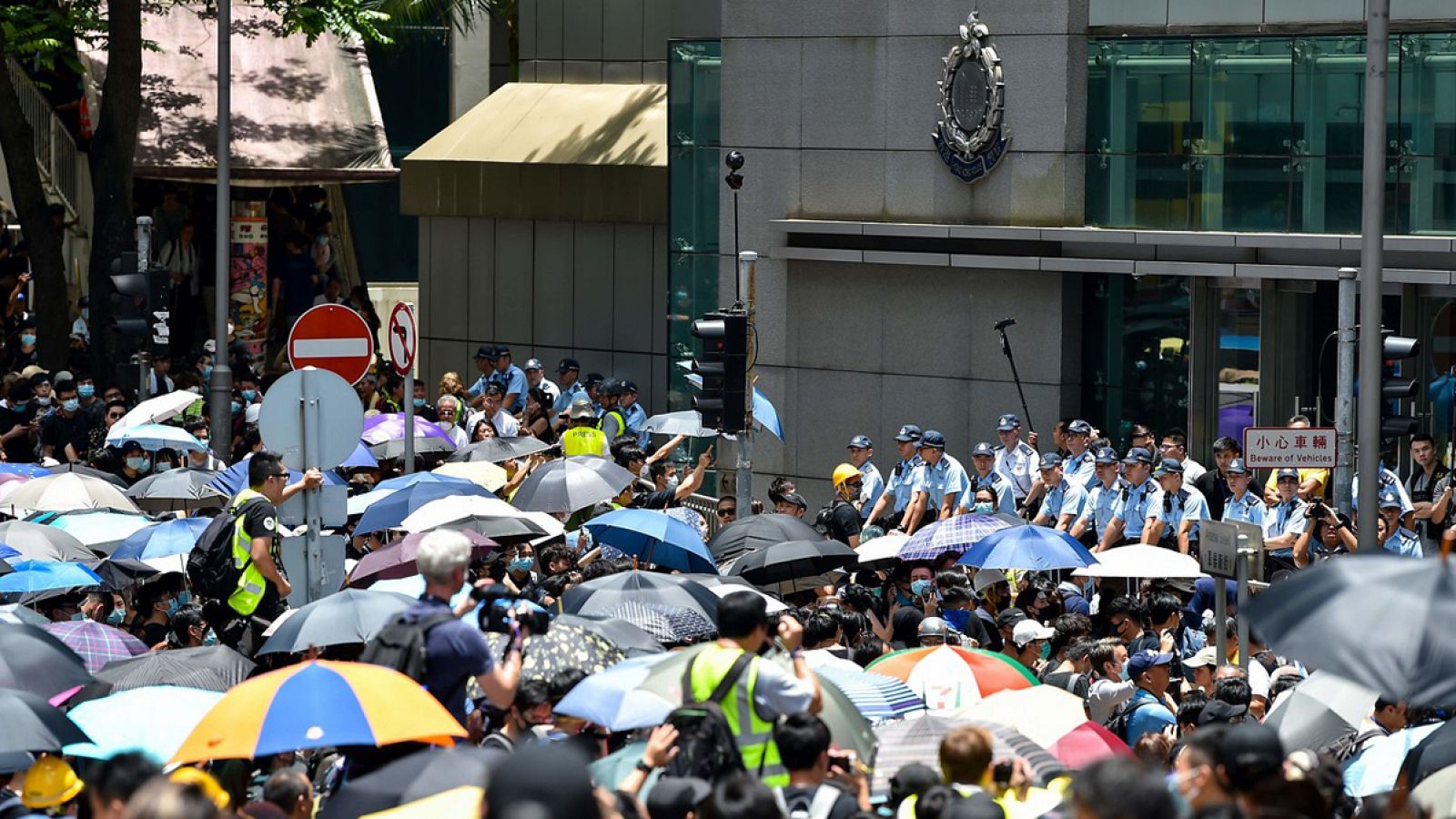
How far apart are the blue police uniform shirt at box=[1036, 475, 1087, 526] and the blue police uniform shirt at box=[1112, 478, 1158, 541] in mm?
623

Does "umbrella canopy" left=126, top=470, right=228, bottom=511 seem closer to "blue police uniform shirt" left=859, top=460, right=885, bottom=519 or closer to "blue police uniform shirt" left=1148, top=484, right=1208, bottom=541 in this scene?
"blue police uniform shirt" left=859, top=460, right=885, bottom=519

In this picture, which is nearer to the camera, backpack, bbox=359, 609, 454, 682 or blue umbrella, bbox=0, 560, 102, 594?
→ backpack, bbox=359, 609, 454, 682

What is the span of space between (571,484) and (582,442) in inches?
119

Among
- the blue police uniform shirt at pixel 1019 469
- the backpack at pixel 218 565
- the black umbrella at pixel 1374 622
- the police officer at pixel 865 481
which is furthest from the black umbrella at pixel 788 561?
the black umbrella at pixel 1374 622

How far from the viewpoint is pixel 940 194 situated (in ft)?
81.6

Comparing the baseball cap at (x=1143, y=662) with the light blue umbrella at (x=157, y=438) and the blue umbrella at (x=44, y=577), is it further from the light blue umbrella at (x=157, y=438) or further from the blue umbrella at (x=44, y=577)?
the light blue umbrella at (x=157, y=438)

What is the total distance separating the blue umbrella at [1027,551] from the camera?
51.1 feet

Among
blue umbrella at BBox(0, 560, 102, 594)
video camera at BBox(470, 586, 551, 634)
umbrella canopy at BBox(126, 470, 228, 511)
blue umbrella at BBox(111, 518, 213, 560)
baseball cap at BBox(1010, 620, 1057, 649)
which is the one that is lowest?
baseball cap at BBox(1010, 620, 1057, 649)

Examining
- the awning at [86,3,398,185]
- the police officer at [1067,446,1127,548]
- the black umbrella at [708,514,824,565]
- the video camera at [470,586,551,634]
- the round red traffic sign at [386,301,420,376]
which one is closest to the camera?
the video camera at [470,586,551,634]

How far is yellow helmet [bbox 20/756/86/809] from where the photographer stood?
873cm

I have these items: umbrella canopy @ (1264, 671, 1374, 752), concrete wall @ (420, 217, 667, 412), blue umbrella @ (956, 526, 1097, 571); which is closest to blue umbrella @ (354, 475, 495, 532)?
blue umbrella @ (956, 526, 1097, 571)

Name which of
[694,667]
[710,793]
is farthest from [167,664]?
[710,793]

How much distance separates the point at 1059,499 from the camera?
19172 millimetres

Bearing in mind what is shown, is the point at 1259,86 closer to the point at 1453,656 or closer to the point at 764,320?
the point at 764,320
